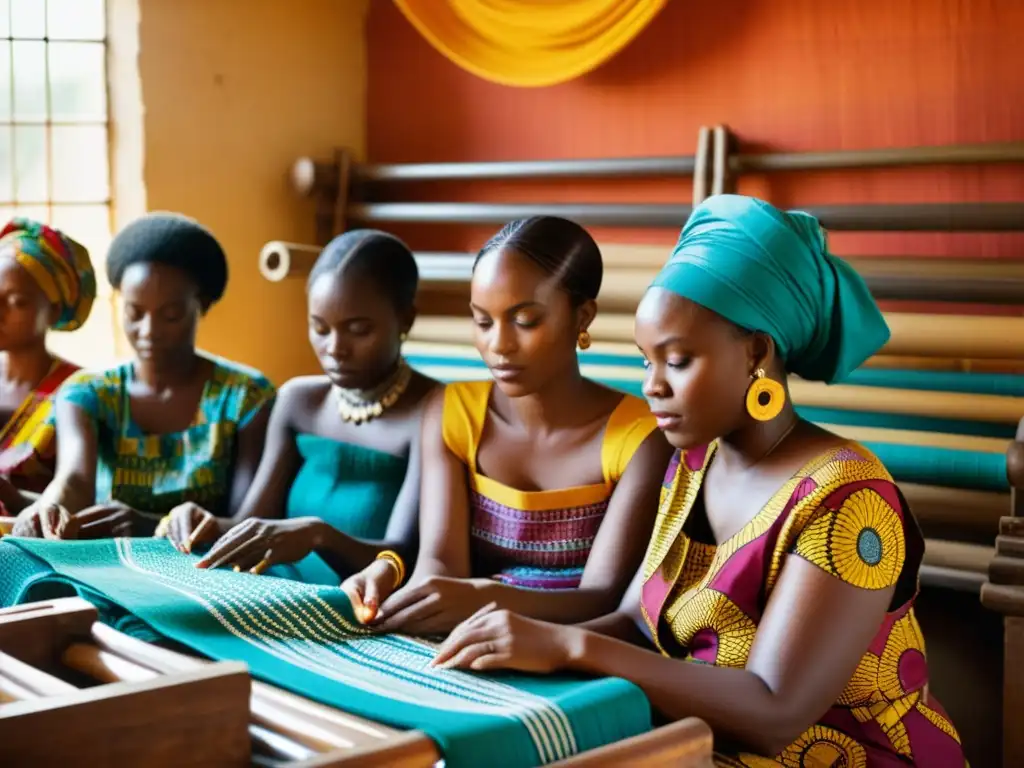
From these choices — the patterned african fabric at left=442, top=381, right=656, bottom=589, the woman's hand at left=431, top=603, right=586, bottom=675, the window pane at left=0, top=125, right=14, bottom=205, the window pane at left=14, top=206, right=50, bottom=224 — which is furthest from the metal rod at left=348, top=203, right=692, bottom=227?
the woman's hand at left=431, top=603, right=586, bottom=675

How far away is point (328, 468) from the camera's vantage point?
2539mm

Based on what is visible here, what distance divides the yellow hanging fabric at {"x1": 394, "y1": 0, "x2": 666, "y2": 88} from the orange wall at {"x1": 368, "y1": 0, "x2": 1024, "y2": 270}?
0.21m

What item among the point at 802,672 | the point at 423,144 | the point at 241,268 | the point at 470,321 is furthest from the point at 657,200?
the point at 802,672

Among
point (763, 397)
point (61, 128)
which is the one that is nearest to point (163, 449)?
point (763, 397)

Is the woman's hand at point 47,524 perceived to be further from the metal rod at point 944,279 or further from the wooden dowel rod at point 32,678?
the metal rod at point 944,279

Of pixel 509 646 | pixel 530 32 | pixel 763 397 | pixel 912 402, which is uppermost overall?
pixel 530 32

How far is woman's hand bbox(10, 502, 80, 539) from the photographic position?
228cm

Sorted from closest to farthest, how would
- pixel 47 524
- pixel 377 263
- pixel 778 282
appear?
pixel 778 282, pixel 47 524, pixel 377 263

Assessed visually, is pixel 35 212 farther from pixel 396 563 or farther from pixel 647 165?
pixel 396 563

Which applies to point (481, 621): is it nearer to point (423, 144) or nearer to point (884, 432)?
point (884, 432)

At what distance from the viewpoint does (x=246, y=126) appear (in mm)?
4281

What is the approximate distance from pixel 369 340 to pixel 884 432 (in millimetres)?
1382

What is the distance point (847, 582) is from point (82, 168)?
321cm

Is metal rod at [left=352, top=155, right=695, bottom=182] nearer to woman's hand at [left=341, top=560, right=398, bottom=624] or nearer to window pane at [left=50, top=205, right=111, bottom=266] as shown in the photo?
window pane at [left=50, top=205, right=111, bottom=266]
